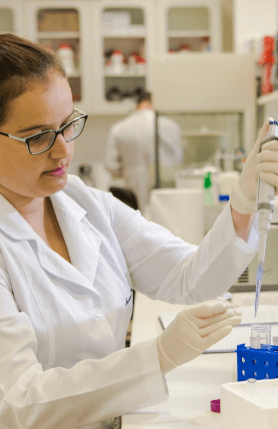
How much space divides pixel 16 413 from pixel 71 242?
Result: 16.0 inches

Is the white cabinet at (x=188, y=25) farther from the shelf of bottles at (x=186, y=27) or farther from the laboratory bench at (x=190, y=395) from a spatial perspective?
the laboratory bench at (x=190, y=395)

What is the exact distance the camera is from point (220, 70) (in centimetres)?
256

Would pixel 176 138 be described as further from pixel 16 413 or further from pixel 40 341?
pixel 16 413

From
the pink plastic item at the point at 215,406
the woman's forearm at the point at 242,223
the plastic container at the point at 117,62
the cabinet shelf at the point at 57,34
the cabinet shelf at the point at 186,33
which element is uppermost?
the cabinet shelf at the point at 57,34

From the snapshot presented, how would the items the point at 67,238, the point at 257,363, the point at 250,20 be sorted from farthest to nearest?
the point at 250,20, the point at 67,238, the point at 257,363

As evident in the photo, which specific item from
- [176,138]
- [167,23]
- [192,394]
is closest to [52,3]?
[167,23]

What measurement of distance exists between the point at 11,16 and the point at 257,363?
4.50 metres

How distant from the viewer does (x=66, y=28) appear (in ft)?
14.9

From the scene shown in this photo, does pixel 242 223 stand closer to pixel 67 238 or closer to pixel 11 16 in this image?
pixel 67 238

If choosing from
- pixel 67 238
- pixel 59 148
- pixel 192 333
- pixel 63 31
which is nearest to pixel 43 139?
pixel 59 148

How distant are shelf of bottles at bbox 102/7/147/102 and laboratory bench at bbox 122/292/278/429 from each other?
3.76 m

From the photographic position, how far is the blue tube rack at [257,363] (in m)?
0.70

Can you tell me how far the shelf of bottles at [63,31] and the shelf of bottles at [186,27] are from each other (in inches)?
33.7

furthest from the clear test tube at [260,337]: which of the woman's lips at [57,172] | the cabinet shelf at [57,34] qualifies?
the cabinet shelf at [57,34]
